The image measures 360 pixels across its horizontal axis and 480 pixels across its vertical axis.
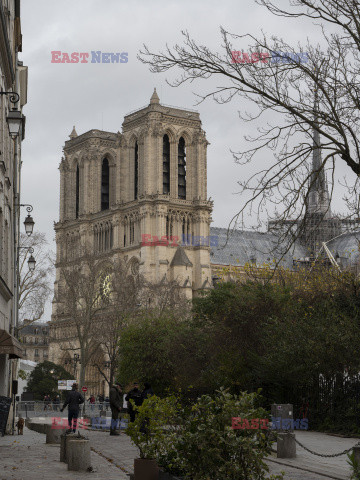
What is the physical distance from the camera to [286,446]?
615 inches

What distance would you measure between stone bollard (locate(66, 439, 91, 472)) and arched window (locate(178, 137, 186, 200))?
8036 cm

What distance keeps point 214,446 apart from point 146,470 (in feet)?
5.37

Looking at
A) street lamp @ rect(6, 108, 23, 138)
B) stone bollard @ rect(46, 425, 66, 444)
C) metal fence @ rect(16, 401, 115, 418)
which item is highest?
street lamp @ rect(6, 108, 23, 138)

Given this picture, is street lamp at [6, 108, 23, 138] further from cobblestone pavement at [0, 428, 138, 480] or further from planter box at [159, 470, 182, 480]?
planter box at [159, 470, 182, 480]

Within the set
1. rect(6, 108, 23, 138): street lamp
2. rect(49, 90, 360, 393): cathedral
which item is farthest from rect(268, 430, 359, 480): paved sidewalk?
rect(49, 90, 360, 393): cathedral

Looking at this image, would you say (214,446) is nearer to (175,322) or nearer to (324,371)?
(324,371)

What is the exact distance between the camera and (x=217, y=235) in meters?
108

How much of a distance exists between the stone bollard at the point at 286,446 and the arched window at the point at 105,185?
3456 inches

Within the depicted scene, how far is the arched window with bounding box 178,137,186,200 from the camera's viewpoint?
308ft

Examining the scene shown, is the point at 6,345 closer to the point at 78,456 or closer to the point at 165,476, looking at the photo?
the point at 78,456

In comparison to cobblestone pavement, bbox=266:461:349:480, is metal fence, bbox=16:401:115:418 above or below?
below

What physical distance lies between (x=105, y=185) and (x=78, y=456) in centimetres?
9023

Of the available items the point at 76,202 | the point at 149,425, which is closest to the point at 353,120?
the point at 149,425

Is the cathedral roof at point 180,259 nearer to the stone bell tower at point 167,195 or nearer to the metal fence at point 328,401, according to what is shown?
the stone bell tower at point 167,195
